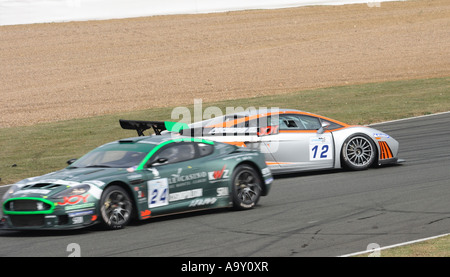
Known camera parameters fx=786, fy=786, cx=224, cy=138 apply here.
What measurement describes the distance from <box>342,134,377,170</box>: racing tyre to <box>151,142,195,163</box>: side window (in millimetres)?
4320

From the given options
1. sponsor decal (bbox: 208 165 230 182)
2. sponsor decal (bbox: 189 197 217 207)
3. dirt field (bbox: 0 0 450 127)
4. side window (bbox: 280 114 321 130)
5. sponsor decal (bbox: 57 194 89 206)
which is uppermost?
dirt field (bbox: 0 0 450 127)

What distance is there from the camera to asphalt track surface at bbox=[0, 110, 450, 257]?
9.25m

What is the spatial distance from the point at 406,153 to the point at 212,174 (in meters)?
6.80

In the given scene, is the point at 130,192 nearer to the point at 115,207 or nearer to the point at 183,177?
the point at 115,207

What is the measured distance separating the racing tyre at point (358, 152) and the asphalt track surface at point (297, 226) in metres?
0.75

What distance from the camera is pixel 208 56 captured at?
40.2 meters

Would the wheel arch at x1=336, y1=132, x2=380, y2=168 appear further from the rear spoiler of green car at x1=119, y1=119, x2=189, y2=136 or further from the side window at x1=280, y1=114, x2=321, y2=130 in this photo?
the rear spoiler of green car at x1=119, y1=119, x2=189, y2=136

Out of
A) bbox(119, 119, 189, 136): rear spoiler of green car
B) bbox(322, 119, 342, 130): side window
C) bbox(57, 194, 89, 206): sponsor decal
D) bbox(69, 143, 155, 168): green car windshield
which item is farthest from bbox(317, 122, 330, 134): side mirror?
bbox(57, 194, 89, 206): sponsor decal

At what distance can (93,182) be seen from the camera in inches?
413

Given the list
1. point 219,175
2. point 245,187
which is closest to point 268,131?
point 245,187

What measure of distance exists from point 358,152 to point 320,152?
0.85 m

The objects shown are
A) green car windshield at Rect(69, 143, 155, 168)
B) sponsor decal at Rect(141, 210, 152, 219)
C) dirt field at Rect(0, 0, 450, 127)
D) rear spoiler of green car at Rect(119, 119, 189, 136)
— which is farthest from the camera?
dirt field at Rect(0, 0, 450, 127)
